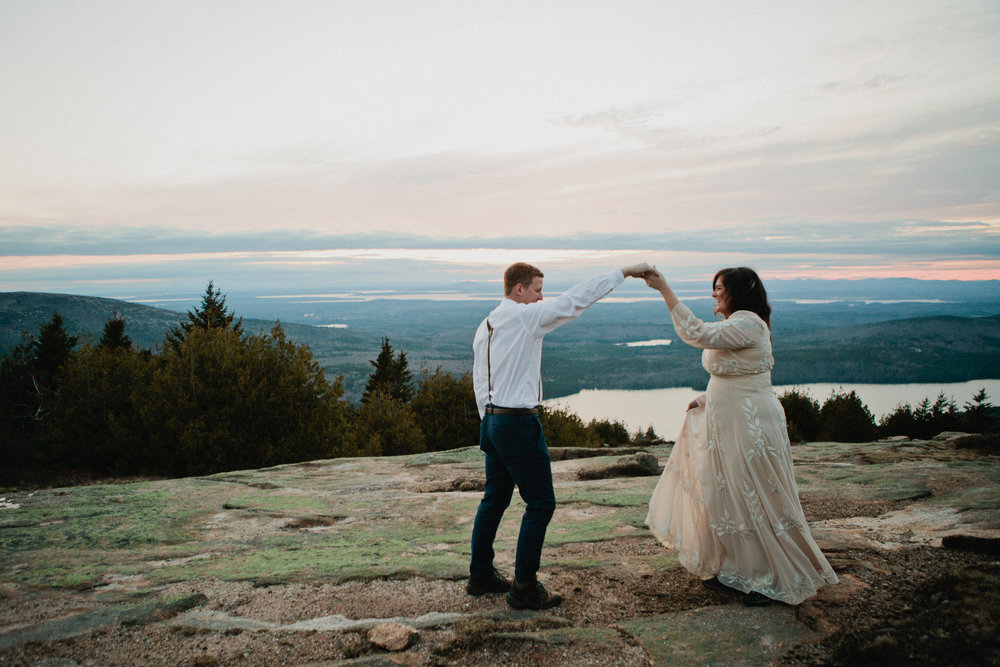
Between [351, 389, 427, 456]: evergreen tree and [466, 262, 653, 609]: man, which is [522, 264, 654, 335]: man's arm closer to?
[466, 262, 653, 609]: man

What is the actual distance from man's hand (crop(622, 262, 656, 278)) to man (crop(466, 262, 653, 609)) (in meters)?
0.02

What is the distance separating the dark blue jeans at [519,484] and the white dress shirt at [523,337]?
179 mm

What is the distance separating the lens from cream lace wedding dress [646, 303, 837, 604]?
4742 millimetres

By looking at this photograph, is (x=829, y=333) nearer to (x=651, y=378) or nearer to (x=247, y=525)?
(x=651, y=378)

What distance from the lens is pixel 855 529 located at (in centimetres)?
657

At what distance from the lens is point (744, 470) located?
4.86m

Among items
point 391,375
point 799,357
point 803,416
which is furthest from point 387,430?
point 799,357

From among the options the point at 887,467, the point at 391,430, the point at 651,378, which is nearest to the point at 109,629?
the point at 887,467

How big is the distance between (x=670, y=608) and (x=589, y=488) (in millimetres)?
5106

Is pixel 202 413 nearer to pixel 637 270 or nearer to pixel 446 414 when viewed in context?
pixel 446 414

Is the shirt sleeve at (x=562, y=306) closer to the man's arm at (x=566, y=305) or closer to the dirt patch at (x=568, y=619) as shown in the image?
the man's arm at (x=566, y=305)

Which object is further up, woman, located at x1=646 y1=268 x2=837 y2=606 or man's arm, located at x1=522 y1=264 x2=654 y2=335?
man's arm, located at x1=522 y1=264 x2=654 y2=335

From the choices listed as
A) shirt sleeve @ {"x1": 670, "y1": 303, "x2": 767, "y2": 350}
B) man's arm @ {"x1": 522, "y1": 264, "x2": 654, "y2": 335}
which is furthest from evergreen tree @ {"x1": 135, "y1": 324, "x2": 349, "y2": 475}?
shirt sleeve @ {"x1": 670, "y1": 303, "x2": 767, "y2": 350}

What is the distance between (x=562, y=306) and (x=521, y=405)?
2.67ft
